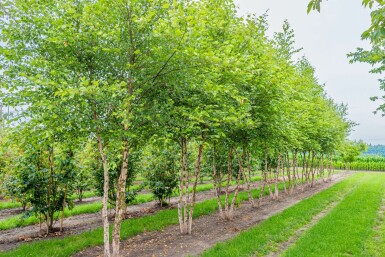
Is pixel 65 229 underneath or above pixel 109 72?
underneath

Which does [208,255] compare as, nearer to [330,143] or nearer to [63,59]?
[63,59]

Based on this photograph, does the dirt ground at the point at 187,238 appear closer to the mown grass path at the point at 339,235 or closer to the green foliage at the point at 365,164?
the mown grass path at the point at 339,235

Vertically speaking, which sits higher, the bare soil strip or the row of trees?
the row of trees

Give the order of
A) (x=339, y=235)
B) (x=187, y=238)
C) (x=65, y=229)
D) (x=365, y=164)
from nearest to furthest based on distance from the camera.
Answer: (x=339, y=235) → (x=187, y=238) → (x=65, y=229) → (x=365, y=164)

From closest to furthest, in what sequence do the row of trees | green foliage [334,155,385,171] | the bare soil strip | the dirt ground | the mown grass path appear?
the row of trees, the mown grass path, the dirt ground, the bare soil strip, green foliage [334,155,385,171]

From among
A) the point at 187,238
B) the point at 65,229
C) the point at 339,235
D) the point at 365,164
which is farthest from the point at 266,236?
the point at 365,164

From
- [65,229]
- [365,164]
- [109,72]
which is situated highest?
[109,72]

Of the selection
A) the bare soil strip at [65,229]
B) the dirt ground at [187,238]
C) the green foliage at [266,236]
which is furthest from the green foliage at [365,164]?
the bare soil strip at [65,229]

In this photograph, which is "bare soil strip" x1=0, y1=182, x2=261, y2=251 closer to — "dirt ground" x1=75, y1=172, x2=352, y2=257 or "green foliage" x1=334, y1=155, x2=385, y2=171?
"dirt ground" x1=75, y1=172, x2=352, y2=257

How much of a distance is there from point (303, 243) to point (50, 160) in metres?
8.69

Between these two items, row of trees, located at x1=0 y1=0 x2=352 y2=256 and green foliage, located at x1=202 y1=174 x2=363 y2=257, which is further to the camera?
green foliage, located at x1=202 y1=174 x2=363 y2=257

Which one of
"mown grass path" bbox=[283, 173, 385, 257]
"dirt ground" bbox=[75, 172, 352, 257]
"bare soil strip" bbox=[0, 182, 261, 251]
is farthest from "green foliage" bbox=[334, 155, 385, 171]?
"bare soil strip" bbox=[0, 182, 261, 251]

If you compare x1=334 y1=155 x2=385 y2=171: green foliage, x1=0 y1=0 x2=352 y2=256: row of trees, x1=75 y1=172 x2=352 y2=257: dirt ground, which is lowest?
x1=334 y1=155 x2=385 y2=171: green foliage

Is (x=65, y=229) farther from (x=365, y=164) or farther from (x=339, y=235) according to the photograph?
(x=365, y=164)
